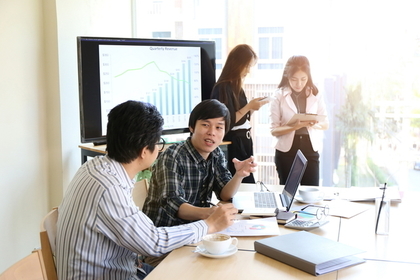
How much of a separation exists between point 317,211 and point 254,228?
0.36 meters

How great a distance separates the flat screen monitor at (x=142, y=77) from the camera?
3.21 m

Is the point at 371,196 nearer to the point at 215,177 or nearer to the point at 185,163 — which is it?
the point at 215,177

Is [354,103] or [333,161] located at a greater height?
[354,103]

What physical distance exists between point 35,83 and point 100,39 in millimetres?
550

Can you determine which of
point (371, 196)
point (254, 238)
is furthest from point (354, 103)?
point (254, 238)

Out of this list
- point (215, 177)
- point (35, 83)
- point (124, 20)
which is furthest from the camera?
point (124, 20)

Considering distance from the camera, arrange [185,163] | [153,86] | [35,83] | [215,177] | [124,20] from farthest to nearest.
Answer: [124,20]
[153,86]
[35,83]
[215,177]
[185,163]

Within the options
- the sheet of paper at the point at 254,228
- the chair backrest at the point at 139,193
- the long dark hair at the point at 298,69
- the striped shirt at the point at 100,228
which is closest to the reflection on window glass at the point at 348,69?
the long dark hair at the point at 298,69

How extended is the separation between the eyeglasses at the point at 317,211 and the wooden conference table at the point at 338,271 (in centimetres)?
8

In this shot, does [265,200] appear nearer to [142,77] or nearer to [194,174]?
[194,174]

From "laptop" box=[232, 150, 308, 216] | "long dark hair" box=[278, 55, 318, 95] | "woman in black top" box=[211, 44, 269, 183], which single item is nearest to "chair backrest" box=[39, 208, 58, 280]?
"laptop" box=[232, 150, 308, 216]

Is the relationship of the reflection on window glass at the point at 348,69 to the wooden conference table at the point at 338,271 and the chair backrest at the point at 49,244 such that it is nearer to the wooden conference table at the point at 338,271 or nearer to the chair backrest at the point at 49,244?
the wooden conference table at the point at 338,271

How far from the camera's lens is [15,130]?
312cm

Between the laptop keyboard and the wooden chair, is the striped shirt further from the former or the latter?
the laptop keyboard
